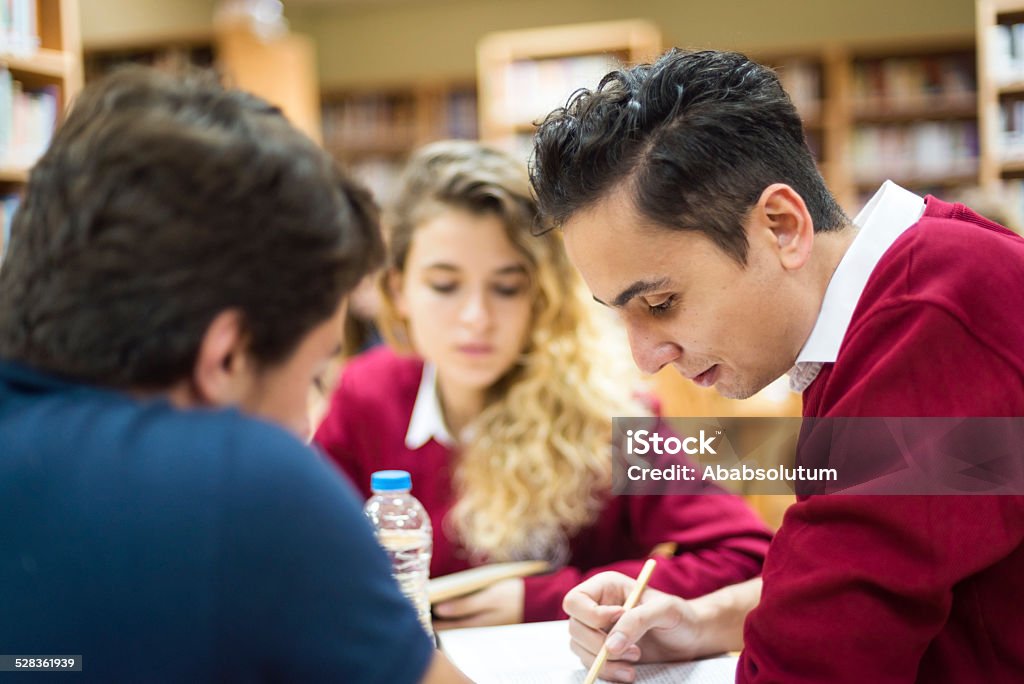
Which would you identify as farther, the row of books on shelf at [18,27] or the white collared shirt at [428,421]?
the row of books on shelf at [18,27]

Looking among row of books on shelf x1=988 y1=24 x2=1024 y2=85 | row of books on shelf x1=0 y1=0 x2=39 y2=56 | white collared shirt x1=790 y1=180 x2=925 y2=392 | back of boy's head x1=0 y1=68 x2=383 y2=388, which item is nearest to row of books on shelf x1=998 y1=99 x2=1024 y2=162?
row of books on shelf x1=988 y1=24 x2=1024 y2=85

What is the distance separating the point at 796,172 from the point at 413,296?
2.72 feet

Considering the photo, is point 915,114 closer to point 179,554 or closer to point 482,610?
point 482,610

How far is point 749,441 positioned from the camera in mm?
1038

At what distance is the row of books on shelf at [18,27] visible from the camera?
3.13m

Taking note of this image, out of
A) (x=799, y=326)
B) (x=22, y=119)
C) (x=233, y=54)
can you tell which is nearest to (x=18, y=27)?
(x=22, y=119)

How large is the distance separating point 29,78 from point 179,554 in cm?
323

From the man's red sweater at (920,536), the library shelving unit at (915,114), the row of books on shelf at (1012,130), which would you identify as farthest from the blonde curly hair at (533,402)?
the library shelving unit at (915,114)

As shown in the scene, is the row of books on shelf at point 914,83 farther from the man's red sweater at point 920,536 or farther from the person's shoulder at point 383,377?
the man's red sweater at point 920,536

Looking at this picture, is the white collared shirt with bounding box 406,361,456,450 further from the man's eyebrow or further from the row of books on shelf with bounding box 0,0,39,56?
the row of books on shelf with bounding box 0,0,39,56

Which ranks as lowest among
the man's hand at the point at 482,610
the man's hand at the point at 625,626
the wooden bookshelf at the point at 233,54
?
the man's hand at the point at 482,610

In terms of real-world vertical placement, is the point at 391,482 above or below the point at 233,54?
below

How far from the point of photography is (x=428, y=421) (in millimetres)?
1637

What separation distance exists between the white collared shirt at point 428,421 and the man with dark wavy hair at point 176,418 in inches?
37.4
